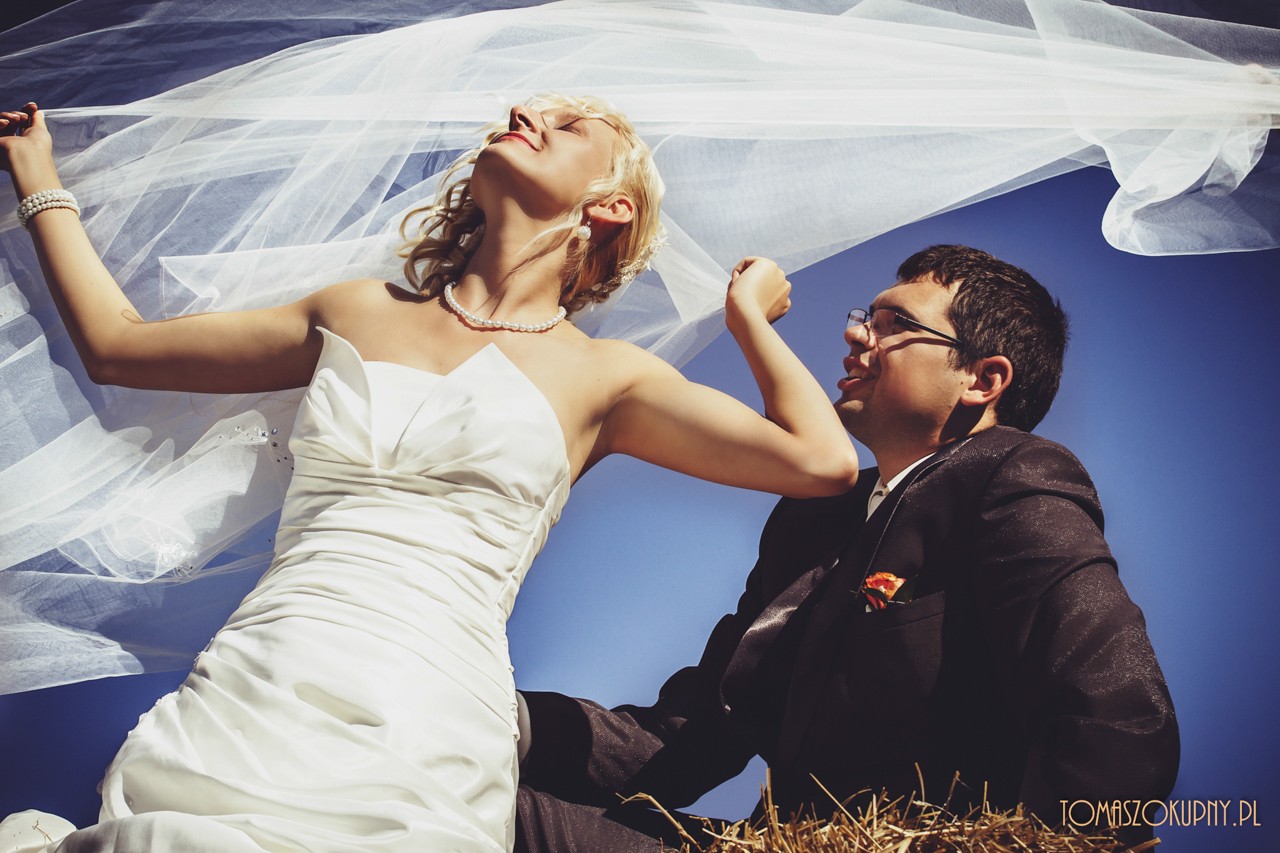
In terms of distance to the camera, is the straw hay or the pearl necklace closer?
the straw hay

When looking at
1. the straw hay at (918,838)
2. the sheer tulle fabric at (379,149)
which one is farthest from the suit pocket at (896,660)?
the sheer tulle fabric at (379,149)

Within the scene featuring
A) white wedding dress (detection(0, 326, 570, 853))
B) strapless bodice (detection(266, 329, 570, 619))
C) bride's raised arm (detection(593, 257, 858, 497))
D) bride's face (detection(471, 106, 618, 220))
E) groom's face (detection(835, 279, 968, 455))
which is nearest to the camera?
white wedding dress (detection(0, 326, 570, 853))

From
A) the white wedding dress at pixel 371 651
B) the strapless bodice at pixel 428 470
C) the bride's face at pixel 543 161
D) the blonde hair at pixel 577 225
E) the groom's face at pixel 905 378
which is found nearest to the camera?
the white wedding dress at pixel 371 651

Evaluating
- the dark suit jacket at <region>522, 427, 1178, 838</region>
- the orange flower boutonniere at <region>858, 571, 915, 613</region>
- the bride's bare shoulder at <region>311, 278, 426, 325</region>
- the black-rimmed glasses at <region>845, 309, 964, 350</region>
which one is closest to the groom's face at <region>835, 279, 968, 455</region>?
the black-rimmed glasses at <region>845, 309, 964, 350</region>

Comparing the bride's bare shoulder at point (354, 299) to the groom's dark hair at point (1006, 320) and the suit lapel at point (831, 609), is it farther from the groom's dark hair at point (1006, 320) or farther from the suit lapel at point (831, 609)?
the groom's dark hair at point (1006, 320)

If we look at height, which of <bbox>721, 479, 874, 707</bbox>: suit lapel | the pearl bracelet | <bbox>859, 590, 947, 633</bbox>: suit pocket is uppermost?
the pearl bracelet

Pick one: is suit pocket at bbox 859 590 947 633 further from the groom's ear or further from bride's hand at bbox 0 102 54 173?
bride's hand at bbox 0 102 54 173

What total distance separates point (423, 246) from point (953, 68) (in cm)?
107

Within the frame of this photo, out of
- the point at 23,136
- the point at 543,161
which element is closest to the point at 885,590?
the point at 543,161

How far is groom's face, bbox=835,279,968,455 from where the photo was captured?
2.40 meters

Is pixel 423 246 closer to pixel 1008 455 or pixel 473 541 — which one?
pixel 473 541

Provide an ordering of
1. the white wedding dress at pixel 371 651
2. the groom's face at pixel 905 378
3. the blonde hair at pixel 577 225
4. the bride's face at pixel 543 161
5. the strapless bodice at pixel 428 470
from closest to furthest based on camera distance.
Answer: the white wedding dress at pixel 371 651, the strapless bodice at pixel 428 470, the bride's face at pixel 543 161, the blonde hair at pixel 577 225, the groom's face at pixel 905 378

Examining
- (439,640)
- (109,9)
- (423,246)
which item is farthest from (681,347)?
(109,9)

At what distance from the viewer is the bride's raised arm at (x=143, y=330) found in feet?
6.23
